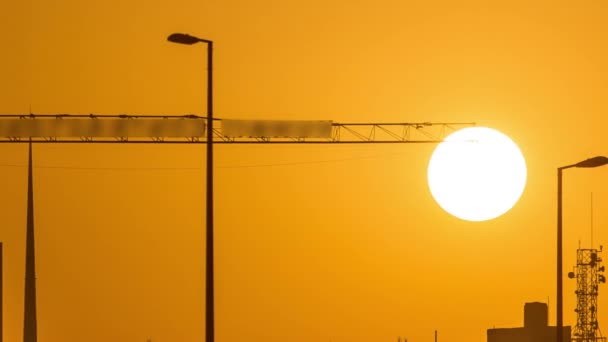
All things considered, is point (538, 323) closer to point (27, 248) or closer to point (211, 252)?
point (27, 248)

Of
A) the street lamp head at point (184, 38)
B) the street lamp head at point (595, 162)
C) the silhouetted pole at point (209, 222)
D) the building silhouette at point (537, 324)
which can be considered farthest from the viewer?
the building silhouette at point (537, 324)

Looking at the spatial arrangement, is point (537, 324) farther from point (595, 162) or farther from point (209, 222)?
point (209, 222)

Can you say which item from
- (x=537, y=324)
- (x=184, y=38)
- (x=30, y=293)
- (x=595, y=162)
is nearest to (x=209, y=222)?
(x=184, y=38)

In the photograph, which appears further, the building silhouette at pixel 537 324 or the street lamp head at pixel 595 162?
the building silhouette at pixel 537 324

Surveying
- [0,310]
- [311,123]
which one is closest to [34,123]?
[311,123]

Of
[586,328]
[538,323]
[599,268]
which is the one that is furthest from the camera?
[538,323]

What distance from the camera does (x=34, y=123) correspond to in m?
136

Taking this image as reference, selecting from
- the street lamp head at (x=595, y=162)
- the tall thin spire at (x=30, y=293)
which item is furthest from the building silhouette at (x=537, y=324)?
the street lamp head at (x=595, y=162)

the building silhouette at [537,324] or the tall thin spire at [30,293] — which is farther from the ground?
the tall thin spire at [30,293]

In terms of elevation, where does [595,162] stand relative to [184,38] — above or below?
below

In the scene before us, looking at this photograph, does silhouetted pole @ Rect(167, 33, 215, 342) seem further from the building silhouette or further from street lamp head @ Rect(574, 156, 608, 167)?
the building silhouette

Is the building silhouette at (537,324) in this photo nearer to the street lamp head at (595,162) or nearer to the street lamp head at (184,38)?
the street lamp head at (595,162)

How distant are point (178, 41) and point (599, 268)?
10862 cm

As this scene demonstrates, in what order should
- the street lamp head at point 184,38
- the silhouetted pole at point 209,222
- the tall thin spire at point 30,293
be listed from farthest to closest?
the tall thin spire at point 30,293, the street lamp head at point 184,38, the silhouetted pole at point 209,222
